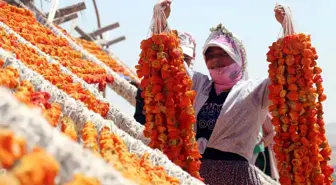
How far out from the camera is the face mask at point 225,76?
2633 millimetres

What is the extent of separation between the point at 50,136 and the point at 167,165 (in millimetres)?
790

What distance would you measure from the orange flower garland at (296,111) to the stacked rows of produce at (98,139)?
106 cm

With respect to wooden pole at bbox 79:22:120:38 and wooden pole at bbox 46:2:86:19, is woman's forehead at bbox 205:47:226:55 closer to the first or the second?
wooden pole at bbox 46:2:86:19

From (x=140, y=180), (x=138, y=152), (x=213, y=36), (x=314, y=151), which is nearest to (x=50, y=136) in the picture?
(x=140, y=180)

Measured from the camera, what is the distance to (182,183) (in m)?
1.50

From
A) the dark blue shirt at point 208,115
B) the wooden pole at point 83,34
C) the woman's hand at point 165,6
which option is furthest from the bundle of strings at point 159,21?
the wooden pole at point 83,34

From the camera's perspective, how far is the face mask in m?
2.63

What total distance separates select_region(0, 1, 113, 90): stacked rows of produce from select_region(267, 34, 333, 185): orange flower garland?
4.22 feet

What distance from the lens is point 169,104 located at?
2.16 metres

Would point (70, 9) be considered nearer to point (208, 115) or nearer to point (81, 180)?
point (208, 115)

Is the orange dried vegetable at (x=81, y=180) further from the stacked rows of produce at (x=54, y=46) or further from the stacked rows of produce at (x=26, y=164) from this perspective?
the stacked rows of produce at (x=54, y=46)

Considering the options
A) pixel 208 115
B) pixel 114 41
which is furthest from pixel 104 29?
pixel 208 115

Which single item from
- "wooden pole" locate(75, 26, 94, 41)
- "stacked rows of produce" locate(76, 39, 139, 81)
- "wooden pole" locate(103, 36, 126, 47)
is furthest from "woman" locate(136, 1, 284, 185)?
"wooden pole" locate(103, 36, 126, 47)

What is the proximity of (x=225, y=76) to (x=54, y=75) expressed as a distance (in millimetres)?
943
